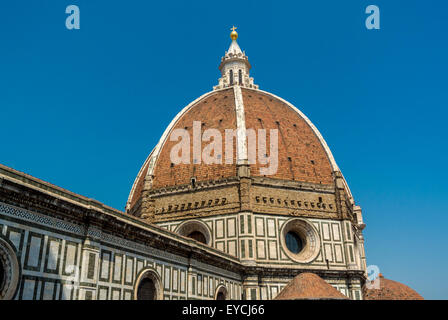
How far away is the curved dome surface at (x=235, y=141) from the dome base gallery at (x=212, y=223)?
0.12 m

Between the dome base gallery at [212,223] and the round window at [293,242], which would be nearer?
the dome base gallery at [212,223]

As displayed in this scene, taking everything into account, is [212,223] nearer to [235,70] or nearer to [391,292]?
[391,292]

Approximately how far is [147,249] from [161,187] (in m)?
16.8

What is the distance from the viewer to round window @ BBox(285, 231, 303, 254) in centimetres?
3303

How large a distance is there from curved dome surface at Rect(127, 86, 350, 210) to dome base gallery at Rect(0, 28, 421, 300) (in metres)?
0.12

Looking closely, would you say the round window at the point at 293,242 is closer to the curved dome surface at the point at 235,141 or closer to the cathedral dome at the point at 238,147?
the cathedral dome at the point at 238,147

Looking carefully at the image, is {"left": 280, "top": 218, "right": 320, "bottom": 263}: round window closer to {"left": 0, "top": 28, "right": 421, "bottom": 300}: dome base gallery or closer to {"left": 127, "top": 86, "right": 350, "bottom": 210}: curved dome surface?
{"left": 0, "top": 28, "right": 421, "bottom": 300}: dome base gallery

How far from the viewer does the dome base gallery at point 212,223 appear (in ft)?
44.5

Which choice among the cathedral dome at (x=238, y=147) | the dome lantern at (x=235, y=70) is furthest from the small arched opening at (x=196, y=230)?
the dome lantern at (x=235, y=70)

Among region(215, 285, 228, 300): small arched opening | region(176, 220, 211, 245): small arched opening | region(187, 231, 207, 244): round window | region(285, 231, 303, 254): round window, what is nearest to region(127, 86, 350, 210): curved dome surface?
region(176, 220, 211, 245): small arched opening

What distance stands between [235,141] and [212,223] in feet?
25.4

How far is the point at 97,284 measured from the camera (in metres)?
15.4

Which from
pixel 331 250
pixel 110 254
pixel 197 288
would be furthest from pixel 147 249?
pixel 331 250
